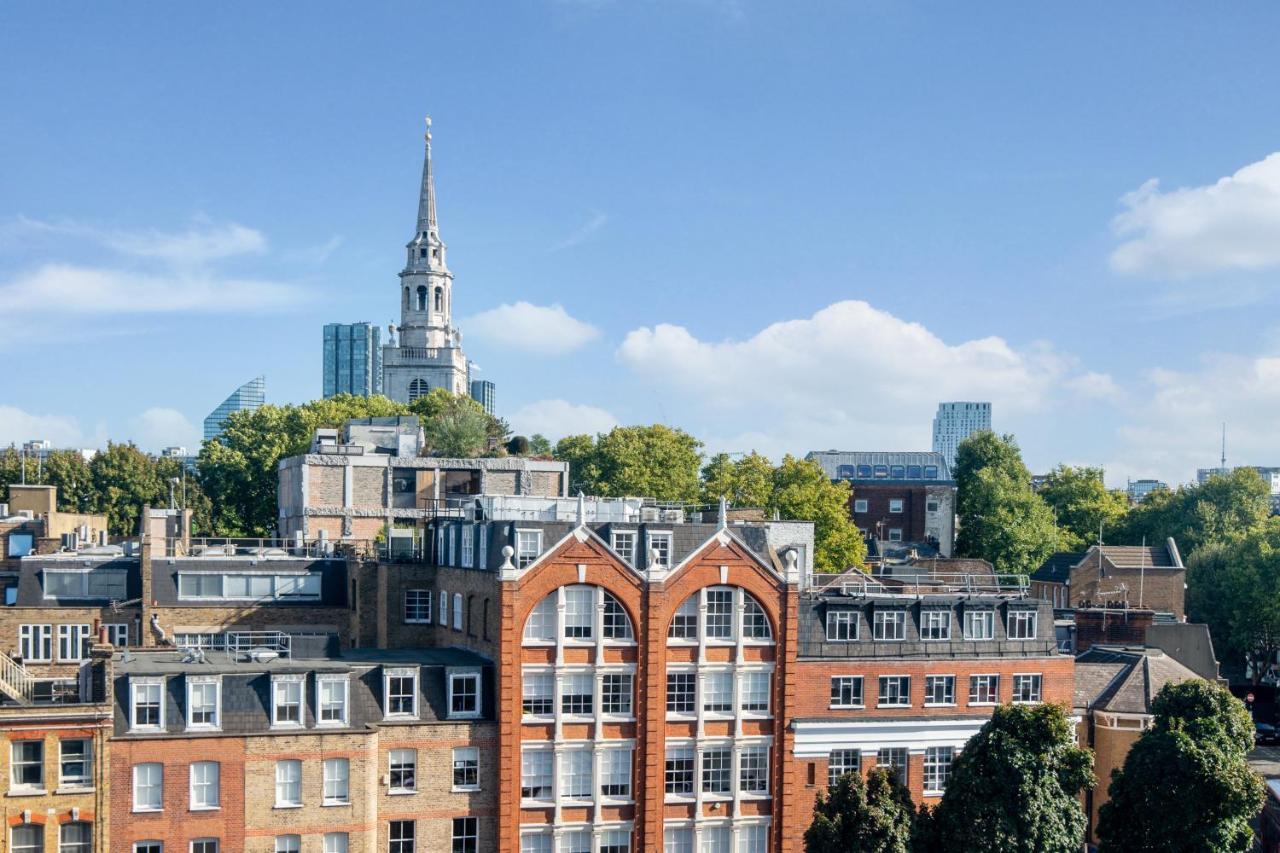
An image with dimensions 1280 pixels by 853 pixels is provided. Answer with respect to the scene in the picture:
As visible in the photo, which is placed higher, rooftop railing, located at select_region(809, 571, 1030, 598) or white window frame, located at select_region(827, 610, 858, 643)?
rooftop railing, located at select_region(809, 571, 1030, 598)

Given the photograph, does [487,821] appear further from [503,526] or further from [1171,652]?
[1171,652]

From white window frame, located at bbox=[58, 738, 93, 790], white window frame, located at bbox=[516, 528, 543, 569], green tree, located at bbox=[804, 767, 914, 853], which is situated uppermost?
white window frame, located at bbox=[516, 528, 543, 569]

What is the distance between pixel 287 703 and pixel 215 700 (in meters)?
2.76

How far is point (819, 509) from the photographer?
4392 inches

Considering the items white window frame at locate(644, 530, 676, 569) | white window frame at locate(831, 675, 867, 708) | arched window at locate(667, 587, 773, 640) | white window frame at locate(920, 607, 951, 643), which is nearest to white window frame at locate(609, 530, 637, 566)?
white window frame at locate(644, 530, 676, 569)

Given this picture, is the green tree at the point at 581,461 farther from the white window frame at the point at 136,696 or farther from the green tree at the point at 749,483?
the white window frame at the point at 136,696

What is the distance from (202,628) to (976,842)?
40.4 meters

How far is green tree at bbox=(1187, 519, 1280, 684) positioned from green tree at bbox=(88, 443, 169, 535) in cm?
9557

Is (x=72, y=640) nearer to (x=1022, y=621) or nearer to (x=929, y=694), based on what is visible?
(x=929, y=694)

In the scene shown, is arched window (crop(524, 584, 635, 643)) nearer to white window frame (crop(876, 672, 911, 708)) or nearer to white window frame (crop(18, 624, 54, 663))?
white window frame (crop(876, 672, 911, 708))

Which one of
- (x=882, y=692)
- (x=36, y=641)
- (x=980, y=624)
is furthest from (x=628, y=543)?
(x=36, y=641)

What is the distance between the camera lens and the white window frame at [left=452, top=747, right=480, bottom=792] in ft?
181

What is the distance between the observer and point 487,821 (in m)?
55.7

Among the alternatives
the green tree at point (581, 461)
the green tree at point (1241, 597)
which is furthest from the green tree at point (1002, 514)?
the green tree at point (581, 461)
